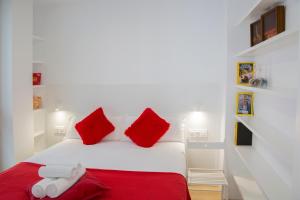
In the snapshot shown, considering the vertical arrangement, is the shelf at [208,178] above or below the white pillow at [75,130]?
below

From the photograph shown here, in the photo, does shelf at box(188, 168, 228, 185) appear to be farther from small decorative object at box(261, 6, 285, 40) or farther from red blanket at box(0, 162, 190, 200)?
small decorative object at box(261, 6, 285, 40)

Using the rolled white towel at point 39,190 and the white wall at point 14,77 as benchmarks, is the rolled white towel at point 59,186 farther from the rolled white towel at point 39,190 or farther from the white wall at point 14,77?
the white wall at point 14,77

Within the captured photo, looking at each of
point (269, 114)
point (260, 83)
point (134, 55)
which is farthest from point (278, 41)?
point (134, 55)

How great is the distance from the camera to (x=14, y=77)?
3.10 metres

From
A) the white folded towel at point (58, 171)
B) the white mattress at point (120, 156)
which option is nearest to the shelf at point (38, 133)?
the white mattress at point (120, 156)

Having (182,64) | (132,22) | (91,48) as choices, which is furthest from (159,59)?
(91,48)

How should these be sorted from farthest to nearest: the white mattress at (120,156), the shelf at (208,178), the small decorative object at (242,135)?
the small decorative object at (242,135) < the shelf at (208,178) < the white mattress at (120,156)

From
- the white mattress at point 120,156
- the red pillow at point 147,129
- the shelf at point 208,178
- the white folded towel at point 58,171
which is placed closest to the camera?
the white folded towel at point 58,171

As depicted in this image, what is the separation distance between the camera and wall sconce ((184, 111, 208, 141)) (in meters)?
3.46

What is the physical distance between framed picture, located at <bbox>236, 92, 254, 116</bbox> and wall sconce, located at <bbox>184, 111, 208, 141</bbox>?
1.79ft

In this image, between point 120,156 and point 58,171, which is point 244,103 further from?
point 58,171

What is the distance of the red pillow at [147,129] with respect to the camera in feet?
10.2

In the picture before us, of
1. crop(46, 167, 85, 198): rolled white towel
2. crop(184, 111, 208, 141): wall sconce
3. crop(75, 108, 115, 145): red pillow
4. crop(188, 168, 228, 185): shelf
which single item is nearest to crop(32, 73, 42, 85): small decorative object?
crop(75, 108, 115, 145): red pillow

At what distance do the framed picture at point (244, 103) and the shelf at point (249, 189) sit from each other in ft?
2.34
